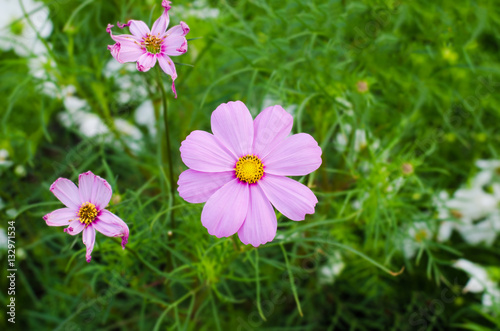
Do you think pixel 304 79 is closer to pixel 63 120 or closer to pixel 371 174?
pixel 371 174

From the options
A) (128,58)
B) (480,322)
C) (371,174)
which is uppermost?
(128,58)

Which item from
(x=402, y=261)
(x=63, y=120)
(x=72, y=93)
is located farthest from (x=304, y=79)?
(x=63, y=120)

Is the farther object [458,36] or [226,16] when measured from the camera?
[226,16]

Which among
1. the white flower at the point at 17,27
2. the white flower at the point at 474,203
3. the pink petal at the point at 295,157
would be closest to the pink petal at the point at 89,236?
the pink petal at the point at 295,157

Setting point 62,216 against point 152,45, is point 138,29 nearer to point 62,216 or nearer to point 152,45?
point 152,45

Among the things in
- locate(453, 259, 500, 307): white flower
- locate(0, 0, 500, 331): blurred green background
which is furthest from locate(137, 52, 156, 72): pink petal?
locate(453, 259, 500, 307): white flower
